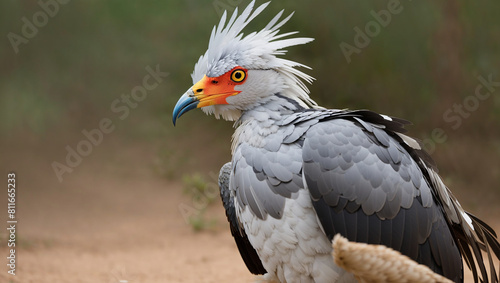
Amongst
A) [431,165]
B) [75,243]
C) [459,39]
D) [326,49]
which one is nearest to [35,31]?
[75,243]

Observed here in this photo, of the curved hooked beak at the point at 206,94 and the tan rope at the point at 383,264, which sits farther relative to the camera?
the curved hooked beak at the point at 206,94

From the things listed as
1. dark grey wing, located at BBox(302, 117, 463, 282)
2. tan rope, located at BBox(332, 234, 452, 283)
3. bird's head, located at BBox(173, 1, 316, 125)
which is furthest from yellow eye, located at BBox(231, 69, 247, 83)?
tan rope, located at BBox(332, 234, 452, 283)

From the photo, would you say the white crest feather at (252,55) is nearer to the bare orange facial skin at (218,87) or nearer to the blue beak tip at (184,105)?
the bare orange facial skin at (218,87)

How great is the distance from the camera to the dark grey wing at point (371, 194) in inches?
114

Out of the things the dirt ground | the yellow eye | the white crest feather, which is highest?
the white crest feather

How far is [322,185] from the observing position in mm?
2885

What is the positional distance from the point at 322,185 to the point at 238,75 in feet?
3.08

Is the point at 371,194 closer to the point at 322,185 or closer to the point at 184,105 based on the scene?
the point at 322,185

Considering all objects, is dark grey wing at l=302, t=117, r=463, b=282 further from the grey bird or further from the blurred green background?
the blurred green background

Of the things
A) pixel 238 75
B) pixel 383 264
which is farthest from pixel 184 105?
pixel 383 264

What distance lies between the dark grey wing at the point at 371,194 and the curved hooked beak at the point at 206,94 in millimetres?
670

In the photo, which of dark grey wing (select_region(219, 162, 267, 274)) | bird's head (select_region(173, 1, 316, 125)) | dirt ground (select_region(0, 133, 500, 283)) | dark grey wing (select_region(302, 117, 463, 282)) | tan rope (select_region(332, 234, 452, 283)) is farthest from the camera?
dirt ground (select_region(0, 133, 500, 283))

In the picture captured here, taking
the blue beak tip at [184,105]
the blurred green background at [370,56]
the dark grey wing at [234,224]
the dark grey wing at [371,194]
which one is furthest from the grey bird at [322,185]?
the blurred green background at [370,56]

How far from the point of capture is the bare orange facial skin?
133 inches
